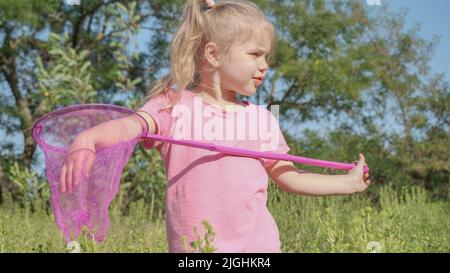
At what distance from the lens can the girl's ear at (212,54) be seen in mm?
2504

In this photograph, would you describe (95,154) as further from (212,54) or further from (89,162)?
(212,54)

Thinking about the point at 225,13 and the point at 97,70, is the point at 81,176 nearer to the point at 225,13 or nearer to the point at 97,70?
the point at 225,13

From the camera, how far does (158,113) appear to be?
2381mm

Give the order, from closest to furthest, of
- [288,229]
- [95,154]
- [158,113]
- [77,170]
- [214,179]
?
[77,170]
[95,154]
[214,179]
[158,113]
[288,229]

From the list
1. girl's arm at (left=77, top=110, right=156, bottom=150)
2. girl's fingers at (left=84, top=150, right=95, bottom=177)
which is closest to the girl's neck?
girl's arm at (left=77, top=110, right=156, bottom=150)

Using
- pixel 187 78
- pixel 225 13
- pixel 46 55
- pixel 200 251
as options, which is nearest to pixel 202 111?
pixel 187 78

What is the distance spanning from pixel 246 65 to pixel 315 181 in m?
0.48

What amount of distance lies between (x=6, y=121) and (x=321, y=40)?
5.61 m

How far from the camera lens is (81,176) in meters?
2.00

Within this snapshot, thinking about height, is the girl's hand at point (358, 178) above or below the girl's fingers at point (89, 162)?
above

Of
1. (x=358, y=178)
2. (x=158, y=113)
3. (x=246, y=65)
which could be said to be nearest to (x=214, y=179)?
(x=158, y=113)

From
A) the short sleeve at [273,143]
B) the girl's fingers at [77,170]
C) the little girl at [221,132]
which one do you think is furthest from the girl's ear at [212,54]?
the girl's fingers at [77,170]

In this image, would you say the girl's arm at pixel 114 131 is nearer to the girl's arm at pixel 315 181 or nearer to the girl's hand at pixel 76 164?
the girl's hand at pixel 76 164
